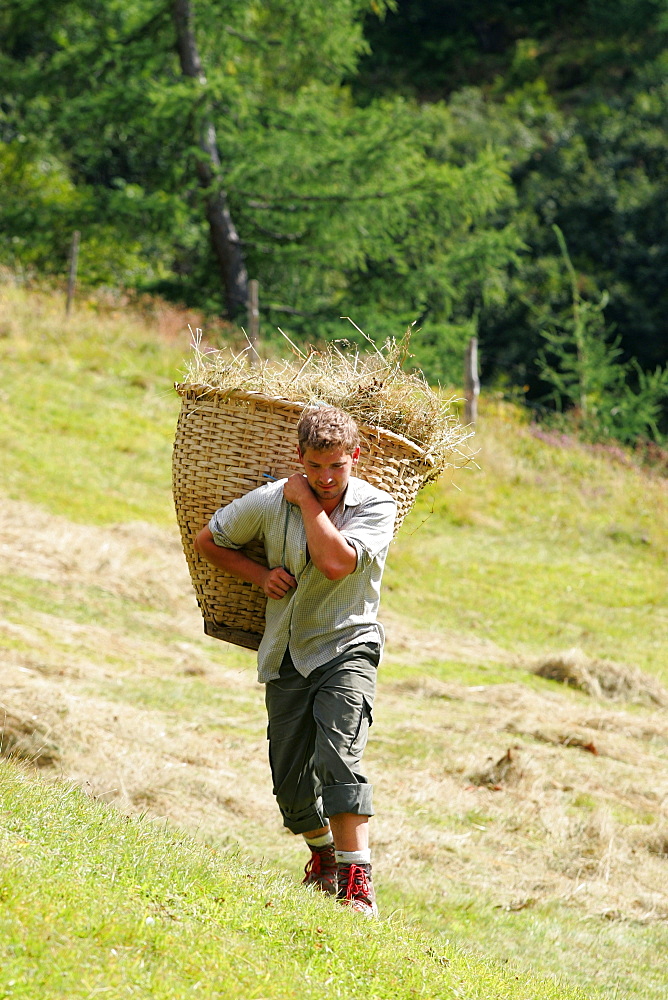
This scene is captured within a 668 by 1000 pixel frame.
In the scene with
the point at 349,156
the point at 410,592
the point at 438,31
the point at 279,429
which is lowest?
the point at 410,592

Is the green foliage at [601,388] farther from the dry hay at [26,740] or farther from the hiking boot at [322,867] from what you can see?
the hiking boot at [322,867]

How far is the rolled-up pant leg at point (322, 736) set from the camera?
12.9 feet

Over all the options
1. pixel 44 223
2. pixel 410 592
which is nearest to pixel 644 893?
pixel 410 592

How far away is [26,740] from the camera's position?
18.1ft

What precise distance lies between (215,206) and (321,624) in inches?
774

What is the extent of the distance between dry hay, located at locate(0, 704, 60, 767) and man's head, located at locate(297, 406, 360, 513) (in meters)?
2.32

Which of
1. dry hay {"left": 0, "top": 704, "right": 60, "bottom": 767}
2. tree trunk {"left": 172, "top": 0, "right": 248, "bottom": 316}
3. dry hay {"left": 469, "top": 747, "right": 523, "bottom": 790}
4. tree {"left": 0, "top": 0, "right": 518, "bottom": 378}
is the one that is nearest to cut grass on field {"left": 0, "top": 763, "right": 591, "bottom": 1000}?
dry hay {"left": 0, "top": 704, "right": 60, "bottom": 767}


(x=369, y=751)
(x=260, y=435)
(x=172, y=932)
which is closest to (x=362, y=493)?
(x=260, y=435)

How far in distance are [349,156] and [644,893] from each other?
17930mm

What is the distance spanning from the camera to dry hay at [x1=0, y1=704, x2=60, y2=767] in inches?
213

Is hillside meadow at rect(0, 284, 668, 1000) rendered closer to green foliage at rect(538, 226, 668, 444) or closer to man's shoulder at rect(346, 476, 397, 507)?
man's shoulder at rect(346, 476, 397, 507)

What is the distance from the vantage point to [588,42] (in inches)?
1692

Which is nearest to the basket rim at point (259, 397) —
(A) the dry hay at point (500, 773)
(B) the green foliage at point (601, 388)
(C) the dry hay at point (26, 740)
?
(C) the dry hay at point (26, 740)

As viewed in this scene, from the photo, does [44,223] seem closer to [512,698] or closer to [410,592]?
[410,592]
